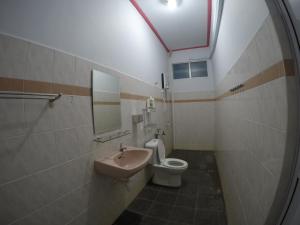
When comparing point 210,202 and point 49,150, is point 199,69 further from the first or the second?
point 49,150

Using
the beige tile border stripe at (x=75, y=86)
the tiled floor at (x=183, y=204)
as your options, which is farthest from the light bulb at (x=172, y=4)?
the tiled floor at (x=183, y=204)

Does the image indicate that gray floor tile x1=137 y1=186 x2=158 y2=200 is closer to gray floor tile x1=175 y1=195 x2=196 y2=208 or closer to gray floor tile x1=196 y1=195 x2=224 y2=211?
gray floor tile x1=175 y1=195 x2=196 y2=208

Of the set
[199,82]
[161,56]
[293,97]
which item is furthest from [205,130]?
[293,97]

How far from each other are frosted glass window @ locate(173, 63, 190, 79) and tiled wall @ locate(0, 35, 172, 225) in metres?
2.95

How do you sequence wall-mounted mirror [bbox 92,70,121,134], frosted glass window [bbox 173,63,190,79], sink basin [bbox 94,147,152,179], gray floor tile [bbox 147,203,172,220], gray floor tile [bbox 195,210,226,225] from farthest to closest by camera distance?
frosted glass window [bbox 173,63,190,79] → gray floor tile [bbox 147,203,172,220] → gray floor tile [bbox 195,210,226,225] → wall-mounted mirror [bbox 92,70,121,134] → sink basin [bbox 94,147,152,179]

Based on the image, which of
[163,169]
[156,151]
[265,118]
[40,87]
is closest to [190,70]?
[156,151]

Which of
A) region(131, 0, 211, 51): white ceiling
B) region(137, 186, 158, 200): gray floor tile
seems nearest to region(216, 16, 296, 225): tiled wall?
region(137, 186, 158, 200): gray floor tile

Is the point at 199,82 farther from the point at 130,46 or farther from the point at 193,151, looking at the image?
the point at 130,46

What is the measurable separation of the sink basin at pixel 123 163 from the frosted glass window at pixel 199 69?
3077 millimetres

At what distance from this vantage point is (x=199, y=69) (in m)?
3.91

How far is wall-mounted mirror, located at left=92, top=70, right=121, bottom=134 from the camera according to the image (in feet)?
4.45

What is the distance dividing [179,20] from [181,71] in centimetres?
157

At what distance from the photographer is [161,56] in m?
3.39

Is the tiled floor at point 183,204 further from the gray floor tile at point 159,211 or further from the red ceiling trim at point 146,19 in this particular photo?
the red ceiling trim at point 146,19
